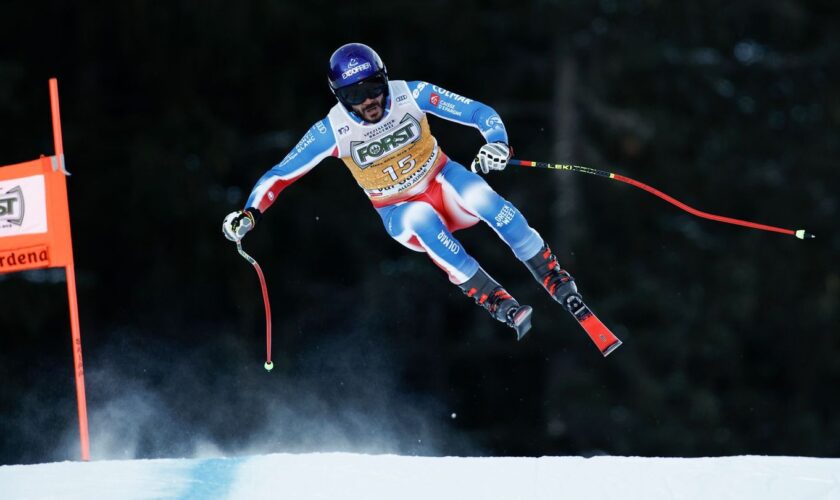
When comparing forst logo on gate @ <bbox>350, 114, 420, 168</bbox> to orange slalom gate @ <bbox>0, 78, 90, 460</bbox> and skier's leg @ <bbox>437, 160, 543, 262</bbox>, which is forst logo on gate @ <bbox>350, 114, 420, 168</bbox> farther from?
orange slalom gate @ <bbox>0, 78, 90, 460</bbox>

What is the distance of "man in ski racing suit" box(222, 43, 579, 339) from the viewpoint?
7.24 meters

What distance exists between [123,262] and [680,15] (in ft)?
23.3

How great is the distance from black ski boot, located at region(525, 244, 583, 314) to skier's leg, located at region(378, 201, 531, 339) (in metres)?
0.21

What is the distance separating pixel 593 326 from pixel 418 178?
1224 mm

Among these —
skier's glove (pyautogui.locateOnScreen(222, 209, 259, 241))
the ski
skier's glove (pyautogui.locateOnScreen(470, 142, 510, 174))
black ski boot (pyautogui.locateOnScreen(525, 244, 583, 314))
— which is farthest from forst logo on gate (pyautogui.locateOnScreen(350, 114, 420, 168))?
the ski

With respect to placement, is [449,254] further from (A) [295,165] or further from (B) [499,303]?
(A) [295,165]

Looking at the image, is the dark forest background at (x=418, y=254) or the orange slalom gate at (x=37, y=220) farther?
the dark forest background at (x=418, y=254)

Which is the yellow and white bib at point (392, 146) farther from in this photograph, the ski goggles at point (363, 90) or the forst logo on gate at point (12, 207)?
the forst logo on gate at point (12, 207)

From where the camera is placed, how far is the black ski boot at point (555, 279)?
732cm

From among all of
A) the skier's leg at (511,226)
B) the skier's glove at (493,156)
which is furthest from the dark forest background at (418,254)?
the skier's glove at (493,156)

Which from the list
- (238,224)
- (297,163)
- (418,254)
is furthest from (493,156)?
(418,254)

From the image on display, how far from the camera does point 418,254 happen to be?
1559cm

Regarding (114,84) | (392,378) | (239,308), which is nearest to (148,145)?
(114,84)

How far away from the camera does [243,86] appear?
50.3 ft
